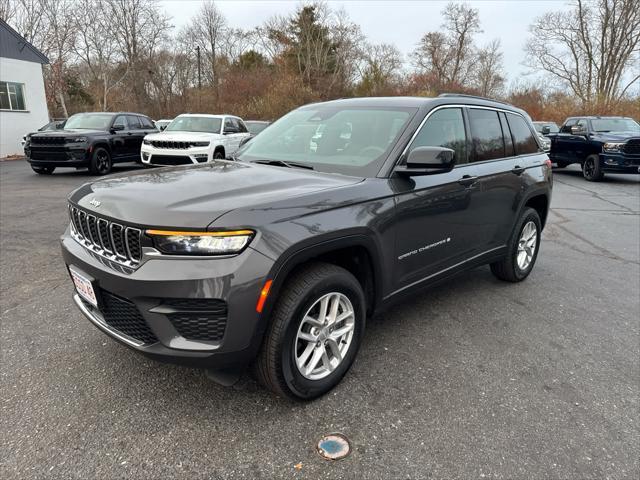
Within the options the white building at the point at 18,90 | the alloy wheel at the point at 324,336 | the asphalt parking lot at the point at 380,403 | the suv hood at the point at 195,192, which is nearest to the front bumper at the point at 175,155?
the asphalt parking lot at the point at 380,403

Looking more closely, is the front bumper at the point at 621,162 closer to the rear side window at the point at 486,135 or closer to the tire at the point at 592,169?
the tire at the point at 592,169

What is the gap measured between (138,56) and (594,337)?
4198cm

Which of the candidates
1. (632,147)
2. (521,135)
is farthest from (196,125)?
(632,147)

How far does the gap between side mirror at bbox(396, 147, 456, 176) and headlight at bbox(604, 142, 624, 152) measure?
12697mm

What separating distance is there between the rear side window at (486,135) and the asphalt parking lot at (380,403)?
4.43 ft

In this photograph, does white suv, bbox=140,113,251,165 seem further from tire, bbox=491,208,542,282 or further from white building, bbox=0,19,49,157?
white building, bbox=0,19,49,157

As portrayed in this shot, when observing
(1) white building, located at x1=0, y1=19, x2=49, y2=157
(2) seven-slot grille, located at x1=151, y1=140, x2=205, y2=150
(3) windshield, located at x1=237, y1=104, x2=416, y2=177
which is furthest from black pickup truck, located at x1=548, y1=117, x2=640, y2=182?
(1) white building, located at x1=0, y1=19, x2=49, y2=157

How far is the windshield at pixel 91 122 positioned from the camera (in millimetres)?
12549

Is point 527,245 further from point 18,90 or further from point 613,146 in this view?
point 18,90

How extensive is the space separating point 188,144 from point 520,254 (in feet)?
29.3

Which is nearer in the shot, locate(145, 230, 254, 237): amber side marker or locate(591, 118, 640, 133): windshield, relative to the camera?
locate(145, 230, 254, 237): amber side marker

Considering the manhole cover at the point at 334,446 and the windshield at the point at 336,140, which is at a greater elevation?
the windshield at the point at 336,140

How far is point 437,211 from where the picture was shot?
318 centimetres

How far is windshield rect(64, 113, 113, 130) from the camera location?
12549mm
